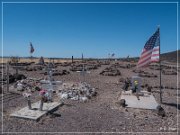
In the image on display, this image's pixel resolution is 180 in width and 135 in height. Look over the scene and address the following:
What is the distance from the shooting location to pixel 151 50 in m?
12.8

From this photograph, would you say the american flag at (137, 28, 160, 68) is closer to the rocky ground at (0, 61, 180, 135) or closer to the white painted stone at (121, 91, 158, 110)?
the white painted stone at (121, 91, 158, 110)

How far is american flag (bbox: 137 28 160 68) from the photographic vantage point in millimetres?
12711

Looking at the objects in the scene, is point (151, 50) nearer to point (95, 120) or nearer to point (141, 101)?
point (141, 101)

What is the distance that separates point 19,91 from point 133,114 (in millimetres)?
6861

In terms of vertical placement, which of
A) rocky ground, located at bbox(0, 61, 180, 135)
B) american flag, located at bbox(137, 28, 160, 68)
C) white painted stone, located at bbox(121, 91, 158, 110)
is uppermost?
american flag, located at bbox(137, 28, 160, 68)

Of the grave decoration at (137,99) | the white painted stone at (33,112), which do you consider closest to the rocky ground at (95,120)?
the white painted stone at (33,112)

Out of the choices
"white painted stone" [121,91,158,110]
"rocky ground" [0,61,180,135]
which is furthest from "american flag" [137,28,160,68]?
"rocky ground" [0,61,180,135]

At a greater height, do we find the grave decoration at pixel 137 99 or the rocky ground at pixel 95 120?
the grave decoration at pixel 137 99

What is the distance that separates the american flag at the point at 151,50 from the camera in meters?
12.7

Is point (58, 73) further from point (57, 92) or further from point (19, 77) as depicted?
point (57, 92)

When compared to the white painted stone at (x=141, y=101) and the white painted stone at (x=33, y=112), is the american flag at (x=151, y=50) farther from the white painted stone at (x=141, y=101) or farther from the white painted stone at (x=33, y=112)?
the white painted stone at (x=33, y=112)

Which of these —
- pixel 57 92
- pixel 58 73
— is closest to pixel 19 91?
pixel 57 92

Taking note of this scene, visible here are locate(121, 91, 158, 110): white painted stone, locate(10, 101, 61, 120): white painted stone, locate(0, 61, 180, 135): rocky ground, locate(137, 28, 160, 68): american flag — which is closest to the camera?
locate(0, 61, 180, 135): rocky ground

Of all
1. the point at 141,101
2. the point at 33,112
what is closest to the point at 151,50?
the point at 141,101
